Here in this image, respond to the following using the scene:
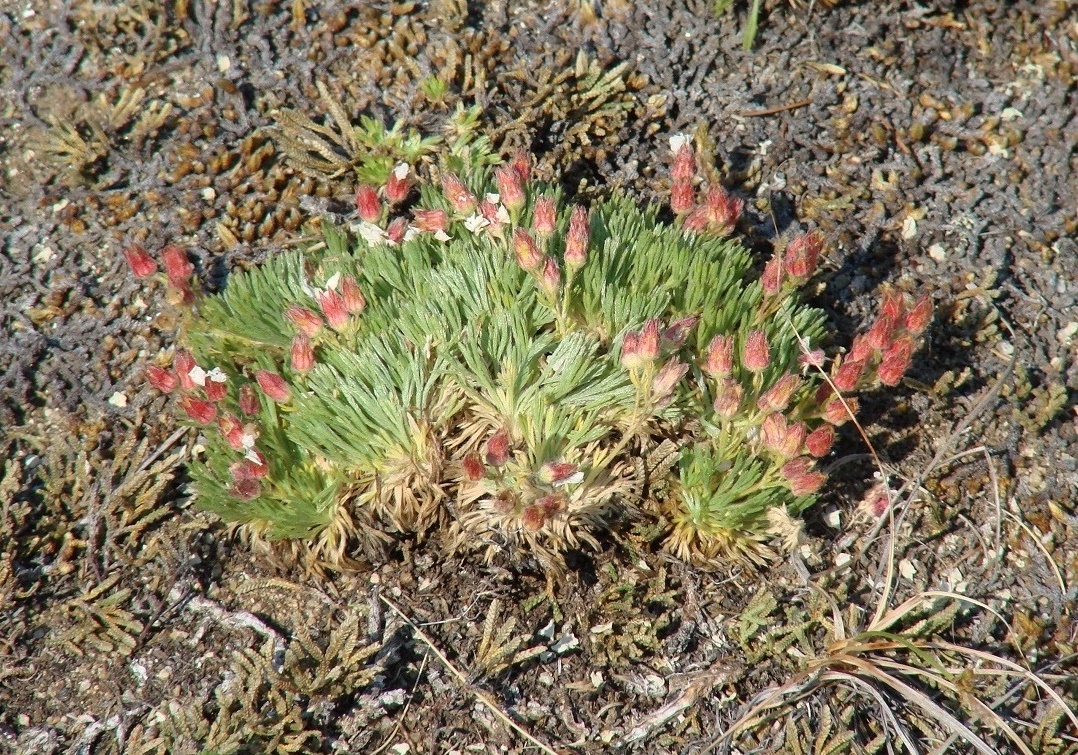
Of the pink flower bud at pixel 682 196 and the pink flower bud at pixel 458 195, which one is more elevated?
the pink flower bud at pixel 458 195

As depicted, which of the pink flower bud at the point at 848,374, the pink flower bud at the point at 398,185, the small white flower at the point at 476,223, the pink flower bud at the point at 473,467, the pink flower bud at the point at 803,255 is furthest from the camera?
the pink flower bud at the point at 398,185

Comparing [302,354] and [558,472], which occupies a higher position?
[302,354]

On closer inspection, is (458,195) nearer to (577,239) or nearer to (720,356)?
(577,239)

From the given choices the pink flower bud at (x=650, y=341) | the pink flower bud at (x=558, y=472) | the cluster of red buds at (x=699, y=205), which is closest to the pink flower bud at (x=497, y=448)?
the pink flower bud at (x=558, y=472)

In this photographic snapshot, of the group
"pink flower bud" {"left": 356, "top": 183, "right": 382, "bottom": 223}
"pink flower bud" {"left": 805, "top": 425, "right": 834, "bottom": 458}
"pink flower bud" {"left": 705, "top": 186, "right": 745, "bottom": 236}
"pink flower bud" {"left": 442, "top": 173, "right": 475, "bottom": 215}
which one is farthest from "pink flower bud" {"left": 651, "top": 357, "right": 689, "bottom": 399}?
"pink flower bud" {"left": 356, "top": 183, "right": 382, "bottom": 223}

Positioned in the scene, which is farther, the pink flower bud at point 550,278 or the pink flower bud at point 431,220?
the pink flower bud at point 431,220

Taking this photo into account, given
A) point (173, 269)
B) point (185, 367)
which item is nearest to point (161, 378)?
point (185, 367)

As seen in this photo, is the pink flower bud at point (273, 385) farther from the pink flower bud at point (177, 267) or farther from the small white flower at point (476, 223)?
the small white flower at point (476, 223)
